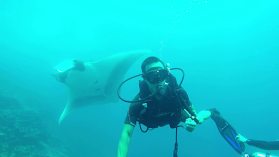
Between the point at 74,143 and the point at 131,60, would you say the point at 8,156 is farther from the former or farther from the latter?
the point at 74,143

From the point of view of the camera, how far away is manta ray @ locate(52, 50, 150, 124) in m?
6.80

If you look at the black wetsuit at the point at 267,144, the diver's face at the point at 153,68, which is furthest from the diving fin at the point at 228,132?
the diver's face at the point at 153,68

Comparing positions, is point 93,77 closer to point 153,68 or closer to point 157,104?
point 153,68

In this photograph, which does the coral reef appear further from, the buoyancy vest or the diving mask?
the diving mask

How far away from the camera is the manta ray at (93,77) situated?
6.80m

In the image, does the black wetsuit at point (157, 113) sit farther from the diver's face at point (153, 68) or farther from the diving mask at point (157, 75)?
the diving mask at point (157, 75)

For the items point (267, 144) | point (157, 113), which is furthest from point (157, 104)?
point (267, 144)

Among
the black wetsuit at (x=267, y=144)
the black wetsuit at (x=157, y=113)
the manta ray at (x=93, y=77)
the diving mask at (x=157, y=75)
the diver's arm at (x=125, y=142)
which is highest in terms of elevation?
the manta ray at (x=93, y=77)

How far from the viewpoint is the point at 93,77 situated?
7.55 metres

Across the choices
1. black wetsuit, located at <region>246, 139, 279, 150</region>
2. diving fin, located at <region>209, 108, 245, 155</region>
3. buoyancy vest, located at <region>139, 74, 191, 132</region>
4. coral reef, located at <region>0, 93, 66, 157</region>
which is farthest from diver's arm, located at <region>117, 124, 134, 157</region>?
coral reef, located at <region>0, 93, 66, 157</region>

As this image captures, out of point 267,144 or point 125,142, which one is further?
point 267,144

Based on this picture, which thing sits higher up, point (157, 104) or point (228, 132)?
point (228, 132)

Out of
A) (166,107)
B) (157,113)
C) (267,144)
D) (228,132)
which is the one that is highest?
(228,132)

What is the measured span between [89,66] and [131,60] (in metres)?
2.04
